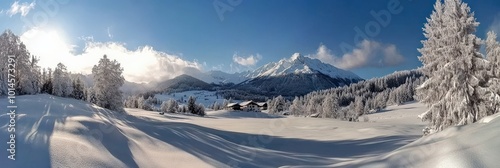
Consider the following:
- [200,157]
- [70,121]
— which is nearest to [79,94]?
[70,121]

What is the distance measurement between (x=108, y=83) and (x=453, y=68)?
138ft

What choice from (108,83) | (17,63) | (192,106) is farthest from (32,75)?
(192,106)

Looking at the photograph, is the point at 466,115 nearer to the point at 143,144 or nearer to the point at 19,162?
the point at 143,144

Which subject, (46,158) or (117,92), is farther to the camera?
(117,92)

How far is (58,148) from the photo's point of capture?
1039 centimetres

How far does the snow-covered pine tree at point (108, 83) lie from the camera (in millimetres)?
44688

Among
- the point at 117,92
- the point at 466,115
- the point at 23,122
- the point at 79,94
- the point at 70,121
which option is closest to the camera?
the point at 23,122

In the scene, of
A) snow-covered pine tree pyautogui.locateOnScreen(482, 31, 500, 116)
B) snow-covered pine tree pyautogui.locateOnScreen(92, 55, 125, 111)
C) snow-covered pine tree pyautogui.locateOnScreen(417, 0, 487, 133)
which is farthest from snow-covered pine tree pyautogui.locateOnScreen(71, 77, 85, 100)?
snow-covered pine tree pyautogui.locateOnScreen(482, 31, 500, 116)

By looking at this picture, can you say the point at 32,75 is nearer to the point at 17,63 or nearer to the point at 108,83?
the point at 17,63

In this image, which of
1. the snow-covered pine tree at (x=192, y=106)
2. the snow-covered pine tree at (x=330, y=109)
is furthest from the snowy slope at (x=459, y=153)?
the snow-covered pine tree at (x=192, y=106)

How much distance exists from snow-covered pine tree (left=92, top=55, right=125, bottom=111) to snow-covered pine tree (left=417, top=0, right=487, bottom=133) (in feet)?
131

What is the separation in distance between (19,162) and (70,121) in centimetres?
685

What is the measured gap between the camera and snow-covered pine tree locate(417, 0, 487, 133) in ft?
57.1

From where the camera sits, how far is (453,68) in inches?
698
